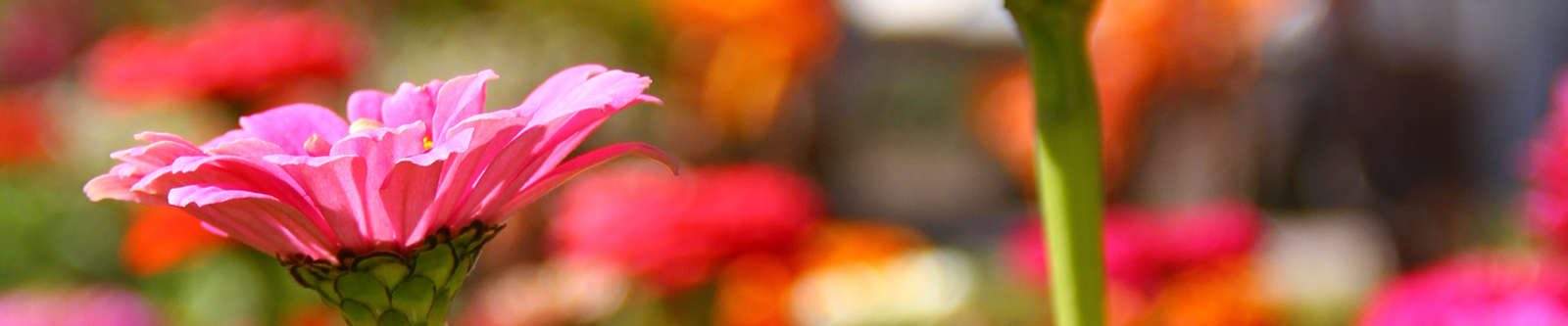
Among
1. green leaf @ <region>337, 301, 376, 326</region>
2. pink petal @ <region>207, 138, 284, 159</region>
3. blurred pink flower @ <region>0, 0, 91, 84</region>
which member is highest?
blurred pink flower @ <region>0, 0, 91, 84</region>

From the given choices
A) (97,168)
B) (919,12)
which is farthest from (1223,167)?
(97,168)

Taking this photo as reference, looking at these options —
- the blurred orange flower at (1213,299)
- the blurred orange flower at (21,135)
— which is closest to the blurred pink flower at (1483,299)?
the blurred orange flower at (1213,299)

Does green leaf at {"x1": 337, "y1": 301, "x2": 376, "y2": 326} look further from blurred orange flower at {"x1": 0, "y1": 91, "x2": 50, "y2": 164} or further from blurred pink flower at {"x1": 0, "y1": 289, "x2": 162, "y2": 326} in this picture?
blurred orange flower at {"x1": 0, "y1": 91, "x2": 50, "y2": 164}

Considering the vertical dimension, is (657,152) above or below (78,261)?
above

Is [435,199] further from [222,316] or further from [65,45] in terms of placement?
[65,45]

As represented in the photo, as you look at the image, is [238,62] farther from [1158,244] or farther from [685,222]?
[1158,244]

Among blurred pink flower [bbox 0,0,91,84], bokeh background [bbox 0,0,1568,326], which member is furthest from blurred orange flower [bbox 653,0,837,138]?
blurred pink flower [bbox 0,0,91,84]

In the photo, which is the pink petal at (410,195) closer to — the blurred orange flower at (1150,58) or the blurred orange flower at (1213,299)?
the blurred orange flower at (1213,299)
